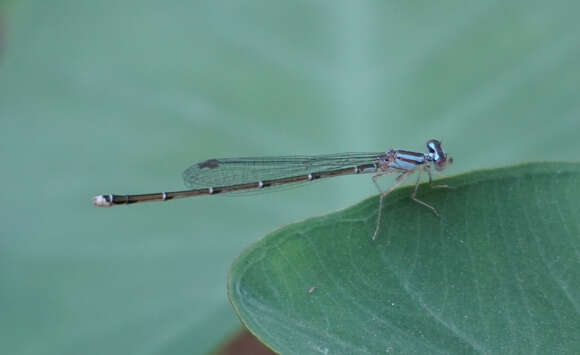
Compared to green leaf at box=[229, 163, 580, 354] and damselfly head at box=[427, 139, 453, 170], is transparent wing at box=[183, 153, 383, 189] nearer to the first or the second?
damselfly head at box=[427, 139, 453, 170]

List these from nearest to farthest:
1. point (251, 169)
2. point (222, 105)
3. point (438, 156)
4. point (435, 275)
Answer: point (435, 275) < point (438, 156) < point (251, 169) < point (222, 105)

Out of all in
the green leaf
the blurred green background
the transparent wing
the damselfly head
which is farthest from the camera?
Result: the blurred green background

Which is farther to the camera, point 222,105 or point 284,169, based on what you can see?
point 222,105

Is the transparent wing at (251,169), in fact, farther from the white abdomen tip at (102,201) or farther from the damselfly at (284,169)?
the white abdomen tip at (102,201)

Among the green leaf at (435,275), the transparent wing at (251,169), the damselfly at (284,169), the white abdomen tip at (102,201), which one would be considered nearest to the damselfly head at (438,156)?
the damselfly at (284,169)

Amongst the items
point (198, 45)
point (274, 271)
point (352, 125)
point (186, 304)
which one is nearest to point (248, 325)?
point (274, 271)

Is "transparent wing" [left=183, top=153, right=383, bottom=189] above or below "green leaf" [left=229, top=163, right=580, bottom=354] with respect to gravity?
above

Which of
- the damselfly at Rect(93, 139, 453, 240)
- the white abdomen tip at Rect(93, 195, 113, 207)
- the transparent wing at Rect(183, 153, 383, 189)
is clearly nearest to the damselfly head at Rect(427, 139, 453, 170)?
the damselfly at Rect(93, 139, 453, 240)

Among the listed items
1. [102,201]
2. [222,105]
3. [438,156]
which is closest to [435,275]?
[438,156]

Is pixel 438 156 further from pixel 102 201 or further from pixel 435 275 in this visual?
pixel 102 201

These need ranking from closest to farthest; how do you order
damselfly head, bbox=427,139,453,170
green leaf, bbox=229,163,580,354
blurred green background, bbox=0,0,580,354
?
green leaf, bbox=229,163,580,354 → damselfly head, bbox=427,139,453,170 → blurred green background, bbox=0,0,580,354
